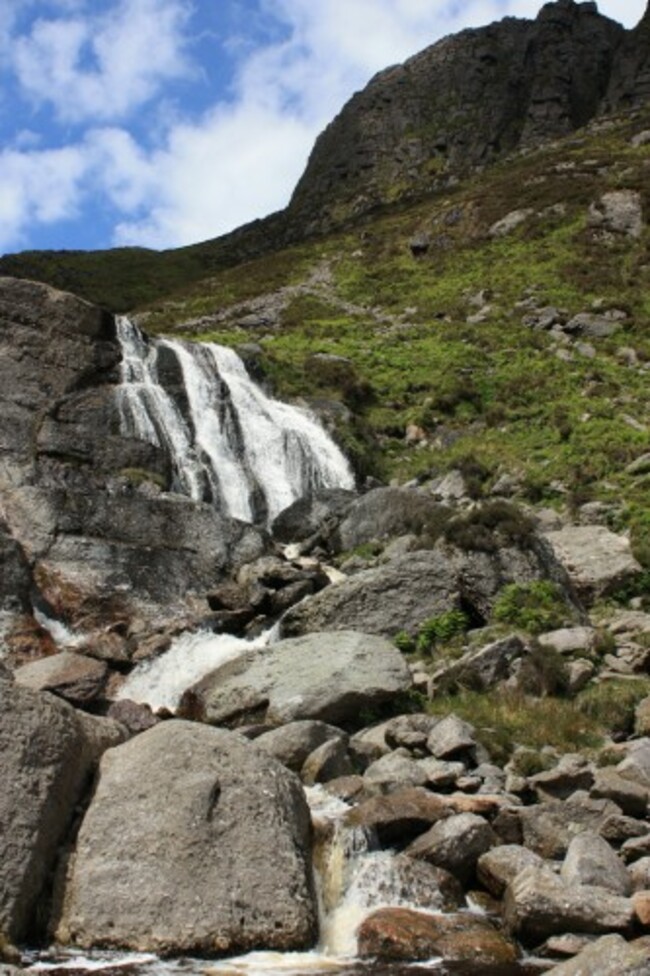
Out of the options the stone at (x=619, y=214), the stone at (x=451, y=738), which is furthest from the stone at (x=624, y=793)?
the stone at (x=619, y=214)

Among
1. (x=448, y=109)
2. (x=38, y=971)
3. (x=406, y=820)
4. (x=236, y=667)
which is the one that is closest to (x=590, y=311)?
(x=236, y=667)

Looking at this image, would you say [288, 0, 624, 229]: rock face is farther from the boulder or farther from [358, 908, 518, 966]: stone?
[358, 908, 518, 966]: stone

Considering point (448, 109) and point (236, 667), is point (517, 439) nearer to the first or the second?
point (236, 667)

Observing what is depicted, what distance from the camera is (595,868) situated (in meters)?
10.3

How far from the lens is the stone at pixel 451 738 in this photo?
13992 millimetres

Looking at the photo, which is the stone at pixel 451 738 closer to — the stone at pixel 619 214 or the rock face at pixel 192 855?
the rock face at pixel 192 855

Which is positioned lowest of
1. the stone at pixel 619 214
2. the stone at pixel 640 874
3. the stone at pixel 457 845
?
the stone at pixel 640 874

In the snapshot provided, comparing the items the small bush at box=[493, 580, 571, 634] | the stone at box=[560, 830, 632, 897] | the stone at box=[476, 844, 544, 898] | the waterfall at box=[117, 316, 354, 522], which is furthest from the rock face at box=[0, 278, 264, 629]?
the stone at box=[560, 830, 632, 897]

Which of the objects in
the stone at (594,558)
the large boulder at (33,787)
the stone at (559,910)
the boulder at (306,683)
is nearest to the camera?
the stone at (559,910)

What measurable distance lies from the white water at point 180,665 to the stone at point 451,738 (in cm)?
668

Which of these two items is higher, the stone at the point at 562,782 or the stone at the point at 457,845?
the stone at the point at 457,845

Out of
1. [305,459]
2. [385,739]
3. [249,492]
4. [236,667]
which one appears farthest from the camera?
[305,459]

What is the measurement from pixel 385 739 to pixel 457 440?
2432 cm

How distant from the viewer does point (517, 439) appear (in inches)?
1464
